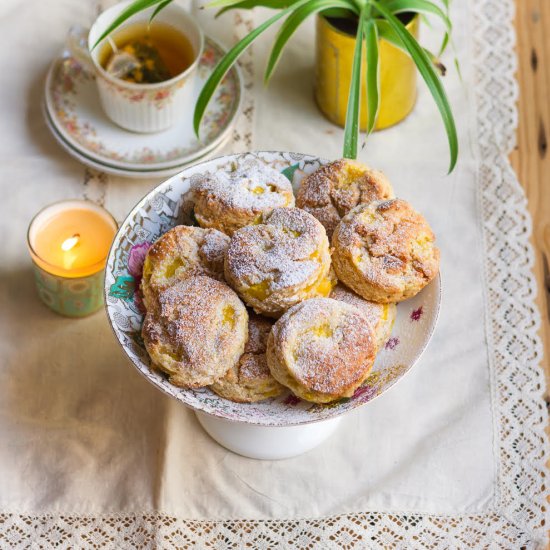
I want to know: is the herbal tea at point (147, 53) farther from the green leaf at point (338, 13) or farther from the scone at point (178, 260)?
the scone at point (178, 260)

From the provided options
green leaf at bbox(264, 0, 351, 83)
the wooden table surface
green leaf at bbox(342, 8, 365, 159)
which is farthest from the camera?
the wooden table surface

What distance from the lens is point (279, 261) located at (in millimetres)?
1050

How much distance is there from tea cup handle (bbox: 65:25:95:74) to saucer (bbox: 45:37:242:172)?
0.20ft

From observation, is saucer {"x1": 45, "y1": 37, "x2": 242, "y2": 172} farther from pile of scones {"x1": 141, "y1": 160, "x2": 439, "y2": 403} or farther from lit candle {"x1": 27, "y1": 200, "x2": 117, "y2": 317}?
pile of scones {"x1": 141, "y1": 160, "x2": 439, "y2": 403}

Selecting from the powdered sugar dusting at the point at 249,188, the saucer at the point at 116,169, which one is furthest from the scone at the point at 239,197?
the saucer at the point at 116,169

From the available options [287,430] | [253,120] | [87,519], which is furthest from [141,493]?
[253,120]

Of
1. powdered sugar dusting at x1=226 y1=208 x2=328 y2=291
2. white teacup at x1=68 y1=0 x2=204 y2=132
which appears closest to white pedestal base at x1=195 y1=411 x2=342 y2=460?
powdered sugar dusting at x1=226 y1=208 x2=328 y2=291

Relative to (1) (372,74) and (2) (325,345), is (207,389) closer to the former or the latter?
(2) (325,345)

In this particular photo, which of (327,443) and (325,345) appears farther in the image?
(327,443)

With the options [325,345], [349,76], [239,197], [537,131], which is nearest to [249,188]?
[239,197]

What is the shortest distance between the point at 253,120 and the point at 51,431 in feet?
2.30

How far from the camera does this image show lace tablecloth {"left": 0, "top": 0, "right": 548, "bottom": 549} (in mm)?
1281

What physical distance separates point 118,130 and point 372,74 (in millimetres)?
505

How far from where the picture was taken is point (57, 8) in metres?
1.76
